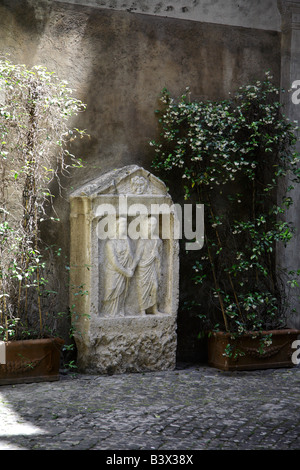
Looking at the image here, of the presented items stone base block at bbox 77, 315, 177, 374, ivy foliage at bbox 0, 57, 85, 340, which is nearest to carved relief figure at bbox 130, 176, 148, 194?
ivy foliage at bbox 0, 57, 85, 340

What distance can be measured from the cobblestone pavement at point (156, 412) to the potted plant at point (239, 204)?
37 centimetres

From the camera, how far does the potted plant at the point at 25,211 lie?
5.57m

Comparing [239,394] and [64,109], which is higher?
[64,109]

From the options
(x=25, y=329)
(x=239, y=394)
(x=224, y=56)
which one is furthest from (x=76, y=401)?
(x=224, y=56)

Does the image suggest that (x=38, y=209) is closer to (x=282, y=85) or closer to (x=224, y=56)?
(x=224, y=56)

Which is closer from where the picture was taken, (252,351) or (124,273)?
(124,273)

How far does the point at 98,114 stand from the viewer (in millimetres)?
6379

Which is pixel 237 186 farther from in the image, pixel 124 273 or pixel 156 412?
pixel 156 412

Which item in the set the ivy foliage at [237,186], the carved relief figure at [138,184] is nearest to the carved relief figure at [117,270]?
the carved relief figure at [138,184]

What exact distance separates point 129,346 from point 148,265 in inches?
29.5

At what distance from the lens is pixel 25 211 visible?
18.9 feet

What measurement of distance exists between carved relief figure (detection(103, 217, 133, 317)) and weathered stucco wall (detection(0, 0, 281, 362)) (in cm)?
44

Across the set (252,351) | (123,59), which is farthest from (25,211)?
(252,351)
